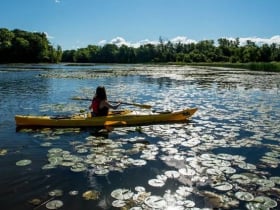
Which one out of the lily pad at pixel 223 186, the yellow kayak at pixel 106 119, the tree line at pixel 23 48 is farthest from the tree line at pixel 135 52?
the lily pad at pixel 223 186

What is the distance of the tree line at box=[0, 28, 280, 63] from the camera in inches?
3895

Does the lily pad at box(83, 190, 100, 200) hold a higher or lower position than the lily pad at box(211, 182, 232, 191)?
lower

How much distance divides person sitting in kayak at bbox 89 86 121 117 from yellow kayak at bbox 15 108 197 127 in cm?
27

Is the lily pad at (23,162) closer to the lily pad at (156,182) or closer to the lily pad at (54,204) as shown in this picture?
the lily pad at (54,204)

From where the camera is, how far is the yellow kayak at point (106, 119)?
1231 centimetres

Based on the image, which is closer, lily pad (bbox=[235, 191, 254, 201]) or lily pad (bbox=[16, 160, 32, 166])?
lily pad (bbox=[235, 191, 254, 201])

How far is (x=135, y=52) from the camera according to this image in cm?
15388

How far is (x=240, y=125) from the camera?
12.9 meters

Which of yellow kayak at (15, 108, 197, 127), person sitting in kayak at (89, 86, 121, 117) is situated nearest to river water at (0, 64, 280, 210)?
yellow kayak at (15, 108, 197, 127)

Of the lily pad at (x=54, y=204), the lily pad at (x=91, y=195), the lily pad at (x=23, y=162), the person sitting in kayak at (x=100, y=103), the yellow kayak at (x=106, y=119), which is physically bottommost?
the lily pad at (x=91, y=195)

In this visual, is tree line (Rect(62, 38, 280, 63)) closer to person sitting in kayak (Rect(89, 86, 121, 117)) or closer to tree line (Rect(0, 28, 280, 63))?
tree line (Rect(0, 28, 280, 63))

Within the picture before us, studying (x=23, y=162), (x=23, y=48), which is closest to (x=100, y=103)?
(x=23, y=162)

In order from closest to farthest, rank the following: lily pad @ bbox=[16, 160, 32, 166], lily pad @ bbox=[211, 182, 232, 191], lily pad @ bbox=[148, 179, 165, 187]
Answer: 1. lily pad @ bbox=[211, 182, 232, 191]
2. lily pad @ bbox=[148, 179, 165, 187]
3. lily pad @ bbox=[16, 160, 32, 166]

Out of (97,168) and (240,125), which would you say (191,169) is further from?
(240,125)
